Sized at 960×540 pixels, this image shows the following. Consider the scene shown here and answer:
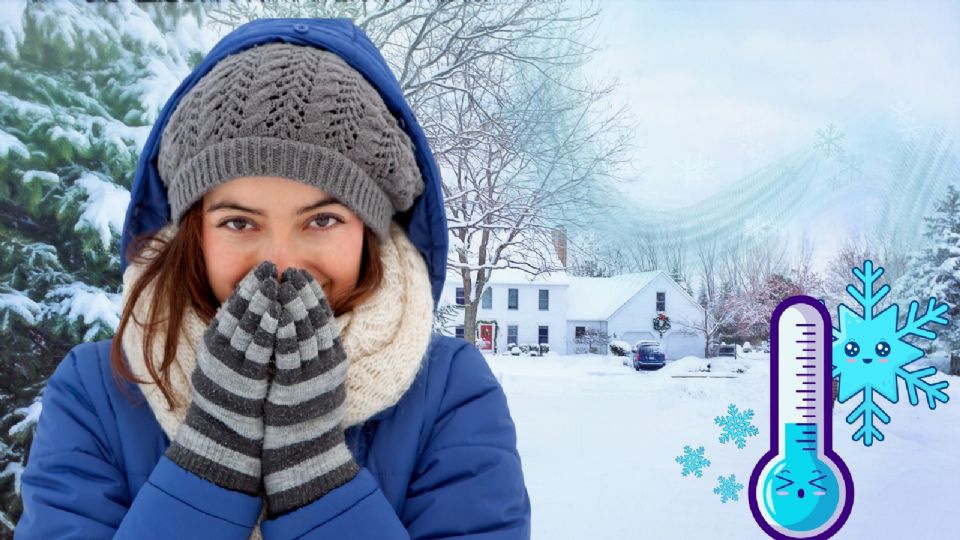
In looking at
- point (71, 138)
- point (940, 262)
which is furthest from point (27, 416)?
point (940, 262)

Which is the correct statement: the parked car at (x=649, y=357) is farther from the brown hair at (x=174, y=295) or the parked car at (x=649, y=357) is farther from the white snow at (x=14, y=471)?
the brown hair at (x=174, y=295)

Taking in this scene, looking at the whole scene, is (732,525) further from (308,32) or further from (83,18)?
(83,18)

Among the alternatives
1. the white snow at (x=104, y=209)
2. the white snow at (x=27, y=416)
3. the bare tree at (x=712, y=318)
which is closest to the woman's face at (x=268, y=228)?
the white snow at (x=104, y=209)

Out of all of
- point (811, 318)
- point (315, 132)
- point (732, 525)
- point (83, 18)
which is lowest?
point (732, 525)

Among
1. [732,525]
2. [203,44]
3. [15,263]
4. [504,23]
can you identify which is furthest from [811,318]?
[504,23]

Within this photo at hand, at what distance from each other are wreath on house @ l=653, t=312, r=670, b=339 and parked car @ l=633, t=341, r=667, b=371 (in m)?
0.13

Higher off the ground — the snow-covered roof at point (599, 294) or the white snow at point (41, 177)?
the white snow at point (41, 177)

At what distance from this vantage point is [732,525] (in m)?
3.72

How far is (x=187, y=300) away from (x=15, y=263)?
220cm

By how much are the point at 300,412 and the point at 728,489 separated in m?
3.72

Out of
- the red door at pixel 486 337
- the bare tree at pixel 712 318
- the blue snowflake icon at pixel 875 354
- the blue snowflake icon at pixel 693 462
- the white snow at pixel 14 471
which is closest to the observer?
the white snow at pixel 14 471

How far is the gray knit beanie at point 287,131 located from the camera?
0.69 m

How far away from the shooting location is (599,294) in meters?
6.30

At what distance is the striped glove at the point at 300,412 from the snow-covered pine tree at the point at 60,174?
6.61ft
